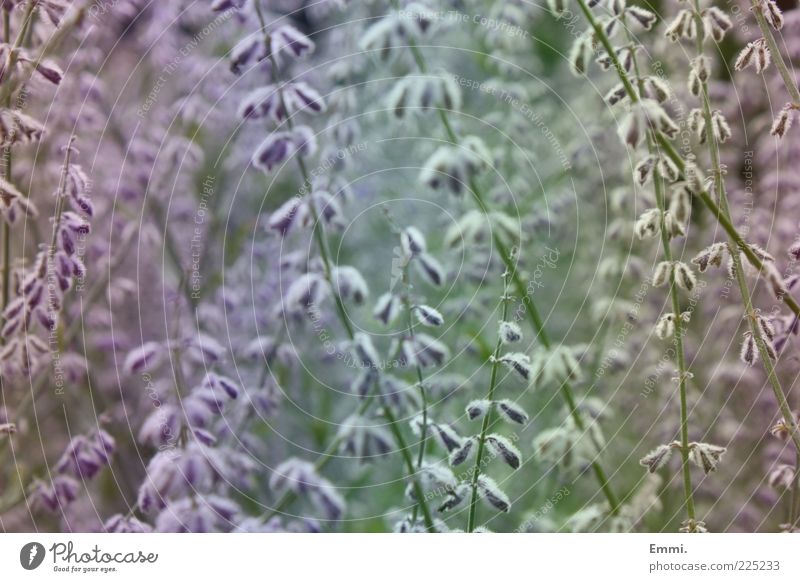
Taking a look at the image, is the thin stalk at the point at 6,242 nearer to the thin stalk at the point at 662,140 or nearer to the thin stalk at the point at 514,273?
the thin stalk at the point at 514,273

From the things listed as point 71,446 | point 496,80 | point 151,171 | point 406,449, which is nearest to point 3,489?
point 71,446

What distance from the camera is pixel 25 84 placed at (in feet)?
2.61

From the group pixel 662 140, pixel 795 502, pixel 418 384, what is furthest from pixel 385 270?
pixel 795 502

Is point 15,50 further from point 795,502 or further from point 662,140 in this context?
point 795,502

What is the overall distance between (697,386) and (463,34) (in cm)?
61
